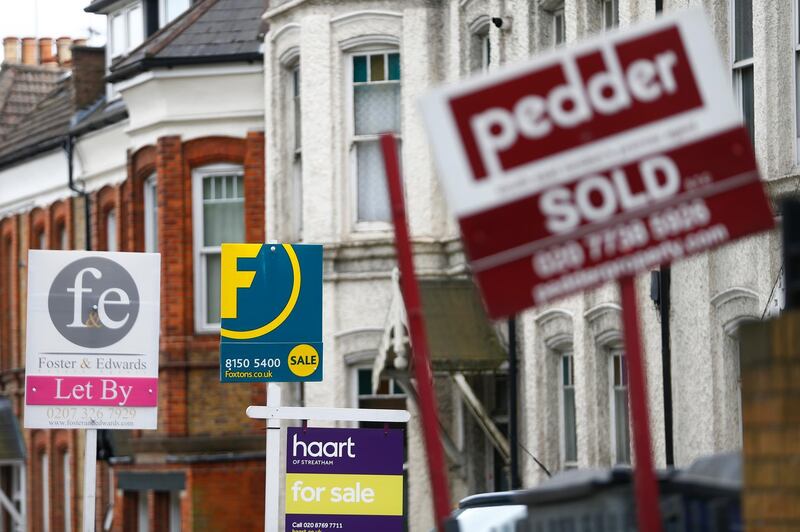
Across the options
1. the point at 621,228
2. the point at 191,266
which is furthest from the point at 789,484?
the point at 191,266

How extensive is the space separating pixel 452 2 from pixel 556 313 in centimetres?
458

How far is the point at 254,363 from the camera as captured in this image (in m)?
17.0

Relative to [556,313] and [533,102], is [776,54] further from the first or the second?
[533,102]

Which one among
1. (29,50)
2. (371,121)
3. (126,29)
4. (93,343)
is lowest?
(93,343)

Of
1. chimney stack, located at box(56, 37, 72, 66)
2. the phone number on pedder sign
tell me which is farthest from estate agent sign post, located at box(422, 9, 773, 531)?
chimney stack, located at box(56, 37, 72, 66)

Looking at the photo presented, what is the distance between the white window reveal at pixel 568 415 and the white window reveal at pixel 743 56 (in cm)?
516

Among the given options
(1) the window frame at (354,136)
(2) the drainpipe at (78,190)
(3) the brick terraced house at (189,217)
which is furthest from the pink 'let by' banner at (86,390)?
(2) the drainpipe at (78,190)

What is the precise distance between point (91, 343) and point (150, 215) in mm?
14588

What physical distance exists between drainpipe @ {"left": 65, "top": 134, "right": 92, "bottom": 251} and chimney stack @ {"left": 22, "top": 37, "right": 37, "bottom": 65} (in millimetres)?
8013

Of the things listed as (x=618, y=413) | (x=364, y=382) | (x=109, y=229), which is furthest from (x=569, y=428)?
(x=109, y=229)

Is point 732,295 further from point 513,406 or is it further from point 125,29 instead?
point 125,29

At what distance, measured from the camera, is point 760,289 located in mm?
17203

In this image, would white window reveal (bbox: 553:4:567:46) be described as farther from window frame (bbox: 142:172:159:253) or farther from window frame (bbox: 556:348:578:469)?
window frame (bbox: 142:172:159:253)

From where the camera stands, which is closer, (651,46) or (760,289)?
(651,46)
